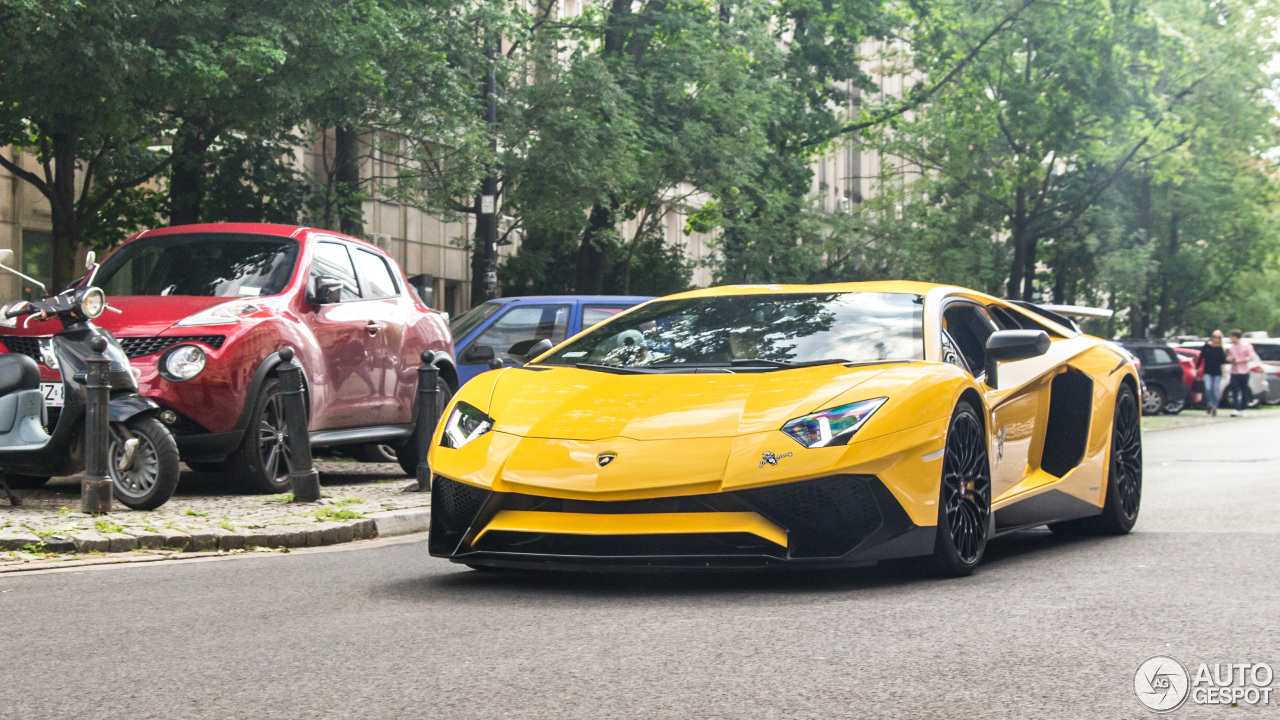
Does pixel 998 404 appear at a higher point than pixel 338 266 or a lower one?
lower

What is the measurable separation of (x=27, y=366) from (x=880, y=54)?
30229 mm

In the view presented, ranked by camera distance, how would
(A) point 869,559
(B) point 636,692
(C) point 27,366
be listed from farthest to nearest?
(C) point 27,366, (A) point 869,559, (B) point 636,692

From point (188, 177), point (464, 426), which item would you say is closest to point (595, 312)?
point (188, 177)

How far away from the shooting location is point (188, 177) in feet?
64.1

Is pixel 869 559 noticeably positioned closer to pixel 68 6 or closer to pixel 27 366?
pixel 27 366

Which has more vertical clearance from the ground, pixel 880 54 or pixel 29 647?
pixel 880 54

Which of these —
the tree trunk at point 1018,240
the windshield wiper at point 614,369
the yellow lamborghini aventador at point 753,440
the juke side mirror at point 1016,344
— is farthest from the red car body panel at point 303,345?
the tree trunk at point 1018,240

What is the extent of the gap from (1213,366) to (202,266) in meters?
27.4

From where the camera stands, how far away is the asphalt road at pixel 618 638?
408cm

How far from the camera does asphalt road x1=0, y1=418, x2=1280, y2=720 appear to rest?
4082mm

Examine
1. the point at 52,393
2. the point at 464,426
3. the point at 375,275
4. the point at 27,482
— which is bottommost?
the point at 27,482

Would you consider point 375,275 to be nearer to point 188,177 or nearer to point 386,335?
point 386,335

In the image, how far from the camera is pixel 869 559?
584 centimetres

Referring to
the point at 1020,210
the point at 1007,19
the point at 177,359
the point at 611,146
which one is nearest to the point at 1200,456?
the point at 611,146
